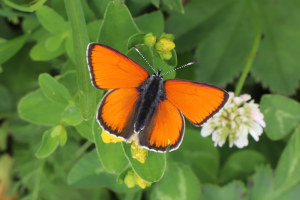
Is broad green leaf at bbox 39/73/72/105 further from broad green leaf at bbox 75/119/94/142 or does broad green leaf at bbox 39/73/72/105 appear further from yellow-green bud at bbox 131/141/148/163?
yellow-green bud at bbox 131/141/148/163

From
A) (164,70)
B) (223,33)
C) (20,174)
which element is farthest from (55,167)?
(223,33)

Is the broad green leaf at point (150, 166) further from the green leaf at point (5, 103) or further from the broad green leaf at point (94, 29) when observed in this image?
the green leaf at point (5, 103)

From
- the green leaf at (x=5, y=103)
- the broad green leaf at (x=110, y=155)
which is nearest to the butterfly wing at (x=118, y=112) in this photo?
the broad green leaf at (x=110, y=155)

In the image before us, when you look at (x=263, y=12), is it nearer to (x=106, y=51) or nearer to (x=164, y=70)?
(x=164, y=70)

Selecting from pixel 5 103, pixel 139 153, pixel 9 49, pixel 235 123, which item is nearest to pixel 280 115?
pixel 235 123

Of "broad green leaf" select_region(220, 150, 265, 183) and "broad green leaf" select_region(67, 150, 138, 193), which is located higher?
"broad green leaf" select_region(67, 150, 138, 193)

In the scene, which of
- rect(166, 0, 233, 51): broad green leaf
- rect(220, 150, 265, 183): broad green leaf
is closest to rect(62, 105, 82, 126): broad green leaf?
rect(166, 0, 233, 51): broad green leaf
